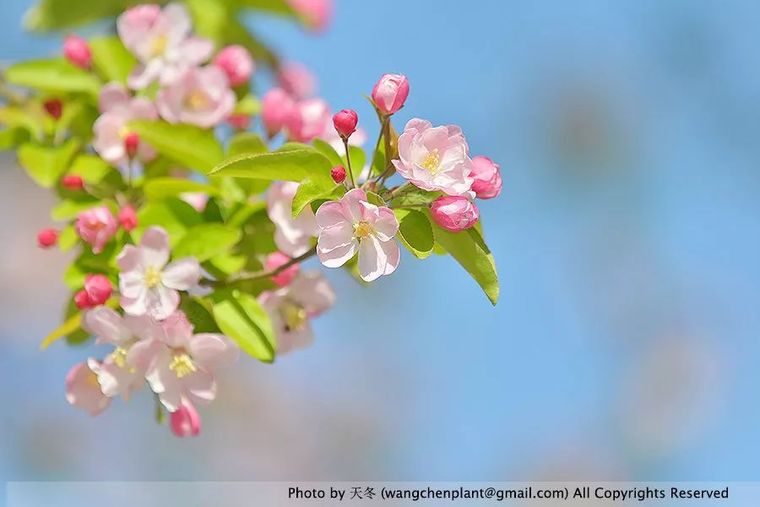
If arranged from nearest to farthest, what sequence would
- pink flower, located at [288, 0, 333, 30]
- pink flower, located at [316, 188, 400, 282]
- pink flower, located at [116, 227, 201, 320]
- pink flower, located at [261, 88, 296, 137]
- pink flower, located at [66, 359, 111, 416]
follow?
pink flower, located at [316, 188, 400, 282] → pink flower, located at [116, 227, 201, 320] → pink flower, located at [66, 359, 111, 416] → pink flower, located at [261, 88, 296, 137] → pink flower, located at [288, 0, 333, 30]

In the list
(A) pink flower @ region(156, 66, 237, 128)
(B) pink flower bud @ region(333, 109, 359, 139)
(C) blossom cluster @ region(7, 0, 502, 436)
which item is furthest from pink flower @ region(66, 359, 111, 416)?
(B) pink flower bud @ region(333, 109, 359, 139)

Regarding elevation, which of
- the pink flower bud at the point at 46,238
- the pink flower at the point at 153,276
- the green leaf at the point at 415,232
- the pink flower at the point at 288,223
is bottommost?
the pink flower bud at the point at 46,238

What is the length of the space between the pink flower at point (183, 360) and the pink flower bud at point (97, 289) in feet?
0.35

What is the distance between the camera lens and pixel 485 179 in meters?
1.36

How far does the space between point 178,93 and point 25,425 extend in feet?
9.09

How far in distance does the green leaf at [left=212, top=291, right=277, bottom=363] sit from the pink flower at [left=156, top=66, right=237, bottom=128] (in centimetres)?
39

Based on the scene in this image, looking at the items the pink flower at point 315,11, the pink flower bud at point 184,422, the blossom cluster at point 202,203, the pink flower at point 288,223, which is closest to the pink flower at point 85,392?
the blossom cluster at point 202,203

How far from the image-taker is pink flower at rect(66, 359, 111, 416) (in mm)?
1588

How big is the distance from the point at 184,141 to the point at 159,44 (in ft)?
0.92

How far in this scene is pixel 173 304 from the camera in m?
1.48

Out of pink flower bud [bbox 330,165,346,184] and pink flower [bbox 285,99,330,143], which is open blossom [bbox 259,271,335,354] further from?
pink flower bud [bbox 330,165,346,184]

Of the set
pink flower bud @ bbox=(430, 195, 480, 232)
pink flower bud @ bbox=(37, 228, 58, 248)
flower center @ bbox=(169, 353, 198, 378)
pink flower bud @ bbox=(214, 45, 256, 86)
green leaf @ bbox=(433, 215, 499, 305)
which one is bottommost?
pink flower bud @ bbox=(37, 228, 58, 248)

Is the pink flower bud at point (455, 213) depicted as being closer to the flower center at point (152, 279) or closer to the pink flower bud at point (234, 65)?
the flower center at point (152, 279)

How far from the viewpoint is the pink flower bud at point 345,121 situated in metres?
1.33
